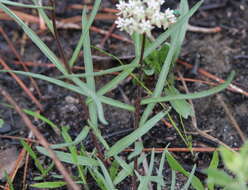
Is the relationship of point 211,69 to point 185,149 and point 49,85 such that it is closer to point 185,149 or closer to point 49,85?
point 185,149

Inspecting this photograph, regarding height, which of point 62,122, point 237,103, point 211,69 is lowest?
point 62,122

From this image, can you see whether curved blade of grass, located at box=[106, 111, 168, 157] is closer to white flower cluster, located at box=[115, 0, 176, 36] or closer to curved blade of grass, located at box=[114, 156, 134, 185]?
curved blade of grass, located at box=[114, 156, 134, 185]

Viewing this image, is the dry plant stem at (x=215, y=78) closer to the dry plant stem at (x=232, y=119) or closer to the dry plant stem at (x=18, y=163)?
the dry plant stem at (x=232, y=119)

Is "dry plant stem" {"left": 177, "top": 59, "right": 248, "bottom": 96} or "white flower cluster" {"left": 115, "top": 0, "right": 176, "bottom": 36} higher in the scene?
"dry plant stem" {"left": 177, "top": 59, "right": 248, "bottom": 96}

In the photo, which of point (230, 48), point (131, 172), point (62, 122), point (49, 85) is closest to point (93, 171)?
point (131, 172)

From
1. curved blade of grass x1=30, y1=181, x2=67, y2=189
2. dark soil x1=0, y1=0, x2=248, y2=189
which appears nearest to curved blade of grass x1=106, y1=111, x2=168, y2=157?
curved blade of grass x1=30, y1=181, x2=67, y2=189

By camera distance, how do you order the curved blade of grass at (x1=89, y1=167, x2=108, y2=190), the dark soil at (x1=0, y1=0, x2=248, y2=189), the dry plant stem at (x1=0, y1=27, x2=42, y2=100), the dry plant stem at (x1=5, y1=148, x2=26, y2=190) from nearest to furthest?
the curved blade of grass at (x1=89, y1=167, x2=108, y2=190)
the dry plant stem at (x1=5, y1=148, x2=26, y2=190)
the dark soil at (x1=0, y1=0, x2=248, y2=189)
the dry plant stem at (x1=0, y1=27, x2=42, y2=100)

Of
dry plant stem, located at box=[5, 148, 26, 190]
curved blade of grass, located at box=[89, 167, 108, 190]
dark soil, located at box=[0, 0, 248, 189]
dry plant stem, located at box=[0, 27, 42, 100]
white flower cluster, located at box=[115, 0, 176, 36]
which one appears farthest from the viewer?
dry plant stem, located at box=[0, 27, 42, 100]

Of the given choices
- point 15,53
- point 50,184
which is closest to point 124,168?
point 50,184

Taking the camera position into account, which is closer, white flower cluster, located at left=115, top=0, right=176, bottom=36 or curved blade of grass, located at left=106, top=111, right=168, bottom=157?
white flower cluster, located at left=115, top=0, right=176, bottom=36

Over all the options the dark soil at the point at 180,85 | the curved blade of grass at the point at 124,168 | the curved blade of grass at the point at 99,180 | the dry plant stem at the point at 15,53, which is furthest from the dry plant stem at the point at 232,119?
the dry plant stem at the point at 15,53
